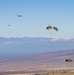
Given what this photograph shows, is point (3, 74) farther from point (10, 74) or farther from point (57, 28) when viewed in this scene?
point (57, 28)

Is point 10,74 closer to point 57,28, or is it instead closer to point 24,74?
point 24,74

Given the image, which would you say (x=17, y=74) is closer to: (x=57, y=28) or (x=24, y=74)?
(x=24, y=74)

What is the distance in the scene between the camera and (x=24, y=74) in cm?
13712

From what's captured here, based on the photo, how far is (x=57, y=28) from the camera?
64000mm

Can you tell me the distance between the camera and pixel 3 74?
14175 cm

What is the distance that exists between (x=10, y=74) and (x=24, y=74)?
7.68 meters

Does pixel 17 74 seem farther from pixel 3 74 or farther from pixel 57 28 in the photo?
pixel 57 28

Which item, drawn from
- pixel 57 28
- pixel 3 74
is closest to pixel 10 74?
pixel 3 74

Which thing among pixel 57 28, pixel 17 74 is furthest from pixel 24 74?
pixel 57 28

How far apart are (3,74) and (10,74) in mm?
3475

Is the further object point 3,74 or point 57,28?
point 3,74

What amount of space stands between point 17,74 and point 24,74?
3872 mm

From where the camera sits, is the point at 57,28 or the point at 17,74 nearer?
the point at 57,28

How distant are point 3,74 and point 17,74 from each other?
7.24 meters
